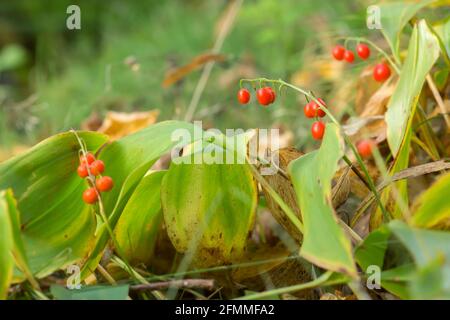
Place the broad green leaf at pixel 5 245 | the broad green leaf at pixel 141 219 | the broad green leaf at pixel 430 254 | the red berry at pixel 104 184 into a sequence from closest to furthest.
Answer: the broad green leaf at pixel 430 254
the broad green leaf at pixel 5 245
the red berry at pixel 104 184
the broad green leaf at pixel 141 219

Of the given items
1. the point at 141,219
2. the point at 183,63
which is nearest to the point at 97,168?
the point at 141,219

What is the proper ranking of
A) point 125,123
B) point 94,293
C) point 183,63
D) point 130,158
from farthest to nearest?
point 183,63 < point 125,123 < point 130,158 < point 94,293

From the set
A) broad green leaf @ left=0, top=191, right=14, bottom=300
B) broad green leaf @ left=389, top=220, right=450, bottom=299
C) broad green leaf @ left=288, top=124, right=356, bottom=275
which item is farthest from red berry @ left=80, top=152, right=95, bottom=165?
broad green leaf @ left=389, top=220, right=450, bottom=299

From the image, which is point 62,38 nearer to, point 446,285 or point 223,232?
point 223,232

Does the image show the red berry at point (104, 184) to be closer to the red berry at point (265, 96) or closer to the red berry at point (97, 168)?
the red berry at point (97, 168)

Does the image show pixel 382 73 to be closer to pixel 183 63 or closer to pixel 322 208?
pixel 322 208

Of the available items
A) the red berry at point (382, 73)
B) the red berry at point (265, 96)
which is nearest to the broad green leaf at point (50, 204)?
the red berry at point (265, 96)
